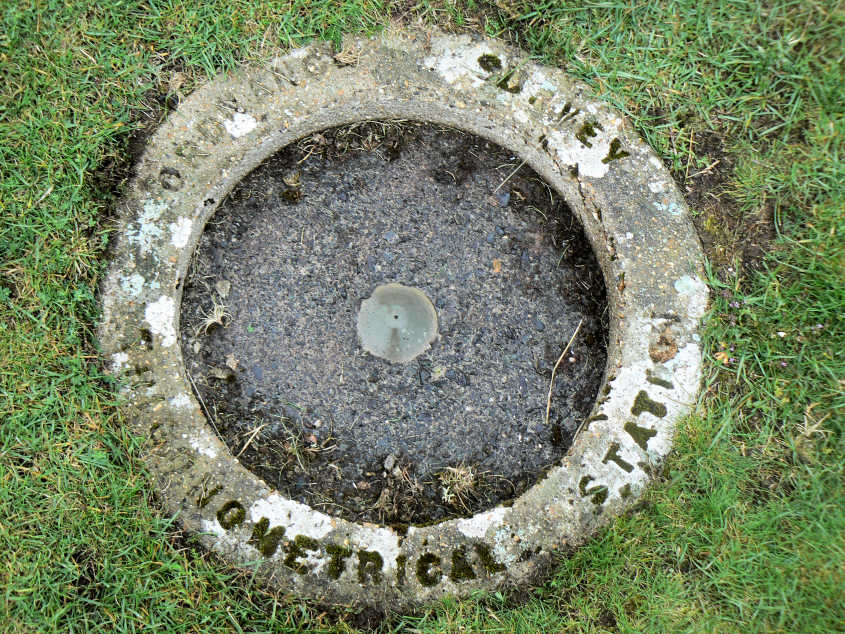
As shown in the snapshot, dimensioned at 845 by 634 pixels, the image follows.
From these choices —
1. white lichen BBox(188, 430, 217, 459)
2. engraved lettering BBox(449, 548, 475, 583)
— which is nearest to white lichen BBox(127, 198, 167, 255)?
white lichen BBox(188, 430, 217, 459)

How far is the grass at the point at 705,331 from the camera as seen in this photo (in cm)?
188

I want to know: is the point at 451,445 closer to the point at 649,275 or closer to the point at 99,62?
the point at 649,275

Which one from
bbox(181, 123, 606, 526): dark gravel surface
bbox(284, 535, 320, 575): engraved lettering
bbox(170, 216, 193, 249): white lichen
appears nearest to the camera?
bbox(284, 535, 320, 575): engraved lettering

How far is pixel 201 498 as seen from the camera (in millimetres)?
1867

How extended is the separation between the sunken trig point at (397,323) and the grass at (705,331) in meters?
0.97

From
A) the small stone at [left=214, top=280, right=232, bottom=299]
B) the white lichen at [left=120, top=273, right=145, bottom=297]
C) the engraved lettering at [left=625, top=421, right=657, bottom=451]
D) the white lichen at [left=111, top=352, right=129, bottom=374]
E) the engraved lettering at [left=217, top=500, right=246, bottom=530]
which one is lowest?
the engraved lettering at [left=217, top=500, right=246, bottom=530]

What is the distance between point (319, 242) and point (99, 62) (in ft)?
3.51

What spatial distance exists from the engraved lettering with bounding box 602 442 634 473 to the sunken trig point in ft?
2.69

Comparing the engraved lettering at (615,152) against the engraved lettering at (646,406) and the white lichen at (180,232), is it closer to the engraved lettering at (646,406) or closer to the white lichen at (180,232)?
the engraved lettering at (646,406)

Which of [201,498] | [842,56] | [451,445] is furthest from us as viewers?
[451,445]

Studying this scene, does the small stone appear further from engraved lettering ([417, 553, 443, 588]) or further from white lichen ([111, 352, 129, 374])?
engraved lettering ([417, 553, 443, 588])

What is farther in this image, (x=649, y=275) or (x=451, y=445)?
(x=451, y=445)

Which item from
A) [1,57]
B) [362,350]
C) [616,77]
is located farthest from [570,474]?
[1,57]

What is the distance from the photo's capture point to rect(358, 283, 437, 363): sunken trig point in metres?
2.17
